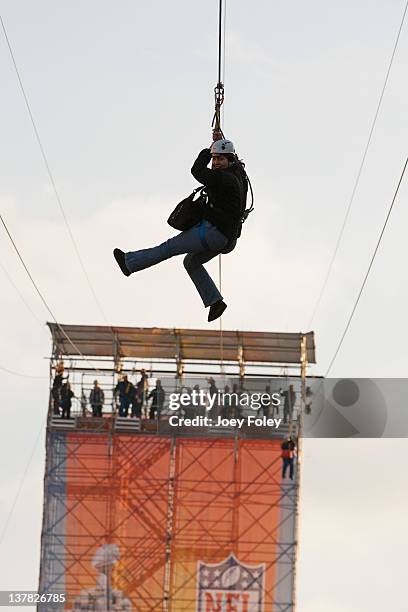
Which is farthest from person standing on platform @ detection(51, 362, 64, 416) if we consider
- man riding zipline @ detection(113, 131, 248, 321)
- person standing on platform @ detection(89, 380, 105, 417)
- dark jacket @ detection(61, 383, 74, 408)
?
man riding zipline @ detection(113, 131, 248, 321)

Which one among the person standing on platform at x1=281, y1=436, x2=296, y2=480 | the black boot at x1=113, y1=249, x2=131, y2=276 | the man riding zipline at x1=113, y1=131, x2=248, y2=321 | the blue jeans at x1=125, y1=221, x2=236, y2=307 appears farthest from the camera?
the person standing on platform at x1=281, y1=436, x2=296, y2=480

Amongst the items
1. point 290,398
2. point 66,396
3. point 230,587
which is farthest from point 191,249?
point 230,587

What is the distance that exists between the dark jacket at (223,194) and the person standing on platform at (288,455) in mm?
32027

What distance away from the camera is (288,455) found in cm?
5203

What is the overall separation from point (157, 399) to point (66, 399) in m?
2.31

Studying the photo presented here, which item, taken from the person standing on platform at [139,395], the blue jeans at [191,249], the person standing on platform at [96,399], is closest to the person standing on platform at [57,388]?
the person standing on platform at [96,399]

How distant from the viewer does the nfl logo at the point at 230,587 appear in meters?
52.1

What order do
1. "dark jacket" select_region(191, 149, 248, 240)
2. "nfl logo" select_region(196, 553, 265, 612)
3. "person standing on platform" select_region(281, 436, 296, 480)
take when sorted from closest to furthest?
"dark jacket" select_region(191, 149, 248, 240) → "person standing on platform" select_region(281, 436, 296, 480) → "nfl logo" select_region(196, 553, 265, 612)

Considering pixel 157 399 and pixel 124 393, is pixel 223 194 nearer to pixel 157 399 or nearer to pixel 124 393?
pixel 124 393

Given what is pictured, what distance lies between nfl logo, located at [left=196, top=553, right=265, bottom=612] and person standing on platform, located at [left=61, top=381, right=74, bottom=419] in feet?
17.3

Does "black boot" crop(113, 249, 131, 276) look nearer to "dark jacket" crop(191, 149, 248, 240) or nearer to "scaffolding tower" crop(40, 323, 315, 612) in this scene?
"dark jacket" crop(191, 149, 248, 240)

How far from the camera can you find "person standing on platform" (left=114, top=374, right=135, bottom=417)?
5028 cm

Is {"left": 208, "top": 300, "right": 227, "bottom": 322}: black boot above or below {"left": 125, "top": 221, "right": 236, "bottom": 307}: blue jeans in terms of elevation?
below

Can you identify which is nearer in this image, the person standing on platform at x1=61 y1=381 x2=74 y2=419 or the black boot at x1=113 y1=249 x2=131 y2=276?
the black boot at x1=113 y1=249 x2=131 y2=276
